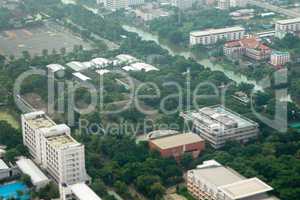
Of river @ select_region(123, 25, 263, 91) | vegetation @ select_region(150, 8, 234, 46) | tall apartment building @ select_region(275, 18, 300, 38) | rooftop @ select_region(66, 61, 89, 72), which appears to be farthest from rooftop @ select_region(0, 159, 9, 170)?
tall apartment building @ select_region(275, 18, 300, 38)

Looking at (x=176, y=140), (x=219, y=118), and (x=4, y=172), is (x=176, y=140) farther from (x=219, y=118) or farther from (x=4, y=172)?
(x=4, y=172)

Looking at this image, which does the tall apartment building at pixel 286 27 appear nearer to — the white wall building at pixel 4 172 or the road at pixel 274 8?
the road at pixel 274 8

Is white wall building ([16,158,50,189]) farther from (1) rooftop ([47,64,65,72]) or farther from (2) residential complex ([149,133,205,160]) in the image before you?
(1) rooftop ([47,64,65,72])

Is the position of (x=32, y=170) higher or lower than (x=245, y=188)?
lower

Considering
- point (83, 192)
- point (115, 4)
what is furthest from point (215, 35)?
point (83, 192)

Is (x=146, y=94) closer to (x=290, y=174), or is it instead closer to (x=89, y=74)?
(x=89, y=74)

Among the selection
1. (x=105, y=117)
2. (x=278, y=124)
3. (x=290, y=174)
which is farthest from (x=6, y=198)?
(x=278, y=124)
